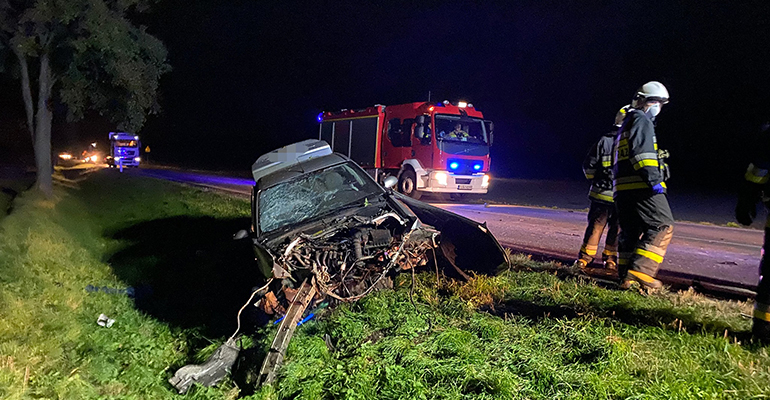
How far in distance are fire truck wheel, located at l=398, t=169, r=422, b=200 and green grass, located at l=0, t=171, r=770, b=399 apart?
6132mm

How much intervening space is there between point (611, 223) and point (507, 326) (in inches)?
84.6

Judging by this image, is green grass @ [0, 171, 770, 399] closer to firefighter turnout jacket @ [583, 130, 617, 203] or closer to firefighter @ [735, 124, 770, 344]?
firefighter @ [735, 124, 770, 344]

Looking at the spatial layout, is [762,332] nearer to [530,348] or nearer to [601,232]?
[530,348]

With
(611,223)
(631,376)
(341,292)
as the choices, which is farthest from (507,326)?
(611,223)

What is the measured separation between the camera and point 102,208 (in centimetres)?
1279

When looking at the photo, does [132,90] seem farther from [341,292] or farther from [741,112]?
[741,112]

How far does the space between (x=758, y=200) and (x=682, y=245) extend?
12.1 ft

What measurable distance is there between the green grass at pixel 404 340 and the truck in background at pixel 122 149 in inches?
824

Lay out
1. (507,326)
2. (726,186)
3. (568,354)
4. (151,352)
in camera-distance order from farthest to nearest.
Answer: (726,186) < (151,352) < (507,326) < (568,354)

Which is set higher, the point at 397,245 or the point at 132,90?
the point at 132,90

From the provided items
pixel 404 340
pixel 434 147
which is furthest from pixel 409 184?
pixel 404 340

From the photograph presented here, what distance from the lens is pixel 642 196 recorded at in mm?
4238

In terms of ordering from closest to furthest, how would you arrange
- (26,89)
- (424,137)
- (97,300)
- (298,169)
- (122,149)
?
(298,169) → (97,300) → (424,137) → (26,89) → (122,149)

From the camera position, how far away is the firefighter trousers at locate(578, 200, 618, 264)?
539cm
